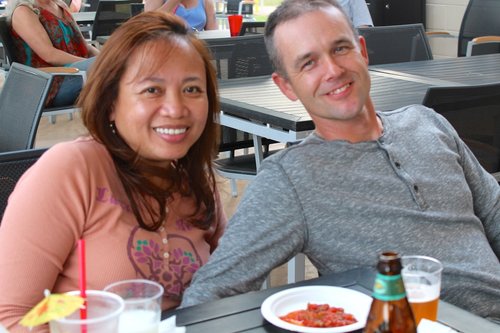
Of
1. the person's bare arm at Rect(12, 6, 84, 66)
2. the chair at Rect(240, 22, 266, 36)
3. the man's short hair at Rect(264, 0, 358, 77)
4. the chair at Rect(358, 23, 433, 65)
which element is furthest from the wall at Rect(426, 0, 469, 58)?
the man's short hair at Rect(264, 0, 358, 77)

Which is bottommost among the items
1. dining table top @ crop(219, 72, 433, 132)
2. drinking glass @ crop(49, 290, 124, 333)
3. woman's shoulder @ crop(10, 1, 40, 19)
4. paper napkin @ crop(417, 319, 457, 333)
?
paper napkin @ crop(417, 319, 457, 333)

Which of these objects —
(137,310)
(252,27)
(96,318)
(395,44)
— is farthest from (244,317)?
(252,27)

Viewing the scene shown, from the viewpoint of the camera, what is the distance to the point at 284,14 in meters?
1.89

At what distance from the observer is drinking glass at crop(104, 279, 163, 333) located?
114 cm

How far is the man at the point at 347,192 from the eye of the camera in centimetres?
165

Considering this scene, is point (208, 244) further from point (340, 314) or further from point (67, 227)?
point (340, 314)

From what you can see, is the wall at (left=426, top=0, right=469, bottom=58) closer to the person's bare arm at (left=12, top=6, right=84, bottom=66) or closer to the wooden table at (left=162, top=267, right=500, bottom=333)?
the person's bare arm at (left=12, top=6, right=84, bottom=66)

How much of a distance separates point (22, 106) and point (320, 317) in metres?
1.95

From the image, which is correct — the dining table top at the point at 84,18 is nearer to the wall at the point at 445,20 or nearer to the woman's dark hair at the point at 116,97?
the wall at the point at 445,20

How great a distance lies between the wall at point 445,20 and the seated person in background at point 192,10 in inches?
98.1

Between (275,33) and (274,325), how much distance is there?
2.70 ft

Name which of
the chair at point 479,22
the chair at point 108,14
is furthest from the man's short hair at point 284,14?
the chair at point 108,14

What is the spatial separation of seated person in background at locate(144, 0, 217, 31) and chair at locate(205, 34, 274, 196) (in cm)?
148

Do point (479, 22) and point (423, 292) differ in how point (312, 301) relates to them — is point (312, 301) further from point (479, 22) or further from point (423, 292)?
point (479, 22)
